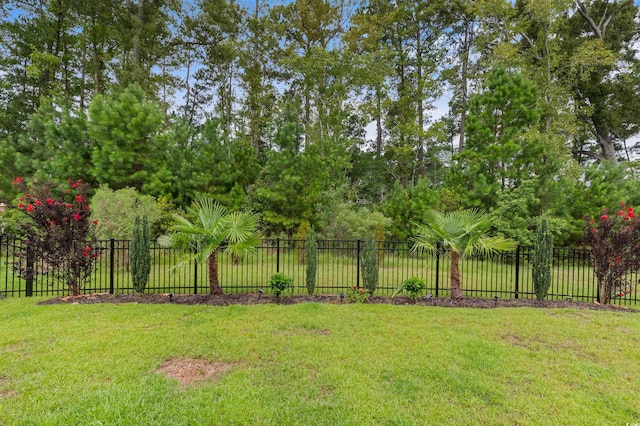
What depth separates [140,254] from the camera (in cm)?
620

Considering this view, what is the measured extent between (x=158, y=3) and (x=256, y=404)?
22614 millimetres

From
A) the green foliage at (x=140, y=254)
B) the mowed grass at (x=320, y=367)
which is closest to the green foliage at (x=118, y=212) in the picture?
the green foliage at (x=140, y=254)

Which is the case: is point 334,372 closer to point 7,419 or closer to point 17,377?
point 7,419

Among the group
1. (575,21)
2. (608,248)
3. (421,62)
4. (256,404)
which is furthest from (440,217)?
(575,21)

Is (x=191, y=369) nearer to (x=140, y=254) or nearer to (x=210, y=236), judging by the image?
(x=210, y=236)

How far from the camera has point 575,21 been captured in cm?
1683

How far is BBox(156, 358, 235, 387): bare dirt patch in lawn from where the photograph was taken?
9.86ft

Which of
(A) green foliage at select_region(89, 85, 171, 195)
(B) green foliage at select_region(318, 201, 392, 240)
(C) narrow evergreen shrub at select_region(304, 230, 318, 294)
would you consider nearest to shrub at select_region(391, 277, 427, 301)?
(C) narrow evergreen shrub at select_region(304, 230, 318, 294)

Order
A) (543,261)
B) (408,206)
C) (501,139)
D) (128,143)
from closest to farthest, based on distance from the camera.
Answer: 1. (543,261)
2. (501,139)
3. (128,143)
4. (408,206)

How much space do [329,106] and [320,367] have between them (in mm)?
15447

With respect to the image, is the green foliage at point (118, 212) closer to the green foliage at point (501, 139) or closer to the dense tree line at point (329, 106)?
the dense tree line at point (329, 106)

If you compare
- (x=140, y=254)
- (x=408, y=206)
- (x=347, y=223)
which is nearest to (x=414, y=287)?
(x=140, y=254)

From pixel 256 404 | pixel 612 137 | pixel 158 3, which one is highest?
pixel 158 3

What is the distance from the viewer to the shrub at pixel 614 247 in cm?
561
